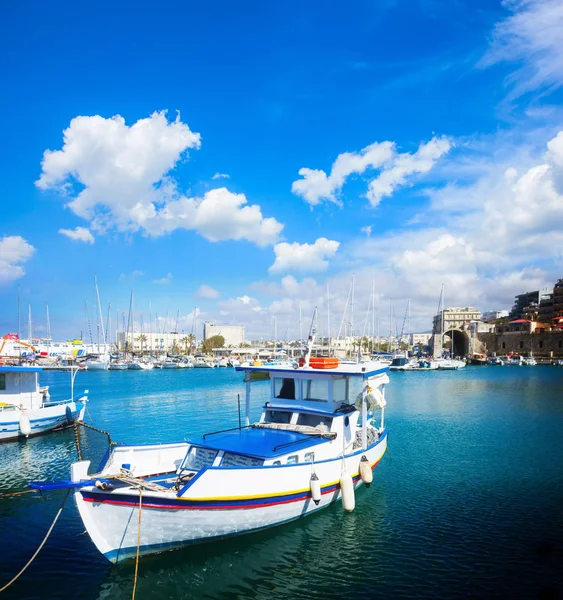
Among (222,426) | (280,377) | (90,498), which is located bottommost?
(222,426)

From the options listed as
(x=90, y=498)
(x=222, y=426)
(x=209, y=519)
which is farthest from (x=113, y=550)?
(x=222, y=426)

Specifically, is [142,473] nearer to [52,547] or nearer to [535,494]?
[52,547]

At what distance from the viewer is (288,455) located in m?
14.1

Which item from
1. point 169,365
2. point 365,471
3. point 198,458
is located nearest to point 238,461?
point 198,458

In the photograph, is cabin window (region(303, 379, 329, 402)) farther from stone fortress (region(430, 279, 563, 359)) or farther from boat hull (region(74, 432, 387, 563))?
stone fortress (region(430, 279, 563, 359))

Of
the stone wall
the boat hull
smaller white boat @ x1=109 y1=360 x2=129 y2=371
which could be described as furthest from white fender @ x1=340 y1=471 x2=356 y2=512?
the stone wall

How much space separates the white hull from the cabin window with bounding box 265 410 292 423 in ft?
61.1

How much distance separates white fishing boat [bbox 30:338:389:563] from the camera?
439 inches

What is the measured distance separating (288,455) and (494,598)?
21.4ft

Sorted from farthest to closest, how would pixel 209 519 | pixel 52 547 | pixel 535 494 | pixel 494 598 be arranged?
pixel 535 494 < pixel 52 547 < pixel 209 519 < pixel 494 598

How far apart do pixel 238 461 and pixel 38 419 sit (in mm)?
20731

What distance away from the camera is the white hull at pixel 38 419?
27.0 m

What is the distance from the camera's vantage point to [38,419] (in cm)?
2825

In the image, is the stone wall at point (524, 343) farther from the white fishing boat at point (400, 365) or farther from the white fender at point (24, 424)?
the white fender at point (24, 424)
